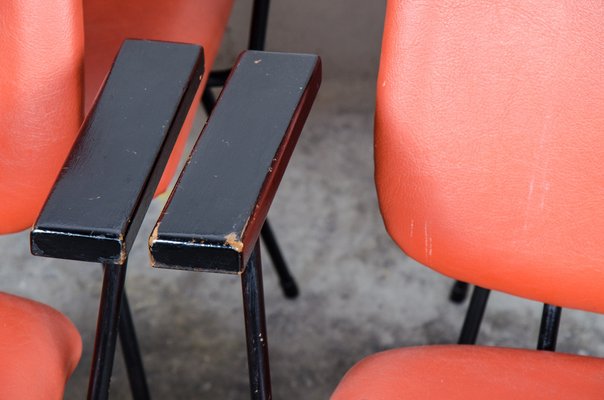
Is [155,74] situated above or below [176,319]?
above

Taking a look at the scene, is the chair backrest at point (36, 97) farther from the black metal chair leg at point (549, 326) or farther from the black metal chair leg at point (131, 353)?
the black metal chair leg at point (549, 326)

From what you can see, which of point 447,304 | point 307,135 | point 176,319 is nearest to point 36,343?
point 176,319

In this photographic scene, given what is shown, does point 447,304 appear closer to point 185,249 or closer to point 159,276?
point 159,276

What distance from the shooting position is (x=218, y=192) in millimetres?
619

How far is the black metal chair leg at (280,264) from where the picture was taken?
1.43 meters

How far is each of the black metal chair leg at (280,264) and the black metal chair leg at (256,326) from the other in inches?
27.6

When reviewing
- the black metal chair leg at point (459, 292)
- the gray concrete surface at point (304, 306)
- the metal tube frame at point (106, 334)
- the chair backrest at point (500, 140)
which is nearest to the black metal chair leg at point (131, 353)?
the gray concrete surface at point (304, 306)

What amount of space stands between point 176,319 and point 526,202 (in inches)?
31.6

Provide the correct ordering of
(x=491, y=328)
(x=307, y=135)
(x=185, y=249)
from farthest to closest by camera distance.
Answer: (x=307, y=135) → (x=491, y=328) → (x=185, y=249)

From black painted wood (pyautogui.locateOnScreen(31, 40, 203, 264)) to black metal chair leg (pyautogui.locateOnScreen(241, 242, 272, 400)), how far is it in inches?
3.6

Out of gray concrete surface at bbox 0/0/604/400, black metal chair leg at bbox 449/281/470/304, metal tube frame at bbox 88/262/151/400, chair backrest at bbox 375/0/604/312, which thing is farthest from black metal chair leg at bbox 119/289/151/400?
black metal chair leg at bbox 449/281/470/304

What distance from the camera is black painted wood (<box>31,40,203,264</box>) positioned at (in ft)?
1.98

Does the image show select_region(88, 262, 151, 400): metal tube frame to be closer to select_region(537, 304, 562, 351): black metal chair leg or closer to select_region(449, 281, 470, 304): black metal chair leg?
select_region(537, 304, 562, 351): black metal chair leg

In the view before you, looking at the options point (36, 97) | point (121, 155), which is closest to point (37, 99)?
point (36, 97)
